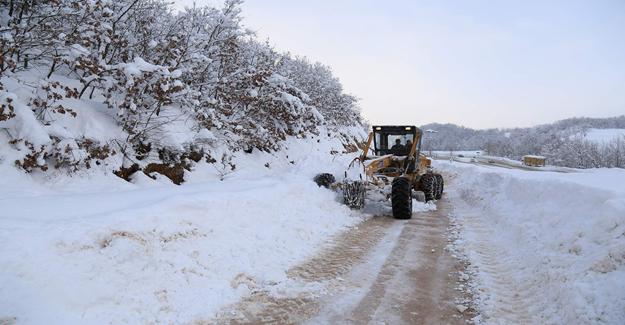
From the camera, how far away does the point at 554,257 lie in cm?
601

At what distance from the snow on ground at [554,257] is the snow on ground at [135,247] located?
3021mm

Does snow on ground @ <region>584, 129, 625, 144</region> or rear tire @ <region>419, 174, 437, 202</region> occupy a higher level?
snow on ground @ <region>584, 129, 625, 144</region>

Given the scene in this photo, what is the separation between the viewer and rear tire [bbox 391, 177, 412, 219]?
10.6 m

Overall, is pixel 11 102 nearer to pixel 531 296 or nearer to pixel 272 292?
pixel 272 292

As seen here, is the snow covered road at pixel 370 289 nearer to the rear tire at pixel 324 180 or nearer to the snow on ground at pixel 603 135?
the rear tire at pixel 324 180

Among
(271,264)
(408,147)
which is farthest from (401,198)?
(271,264)

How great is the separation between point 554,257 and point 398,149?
7.62 metres

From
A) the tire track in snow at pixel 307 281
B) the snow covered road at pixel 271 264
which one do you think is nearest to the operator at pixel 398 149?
the tire track in snow at pixel 307 281

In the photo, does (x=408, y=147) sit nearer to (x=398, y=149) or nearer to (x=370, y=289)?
(x=398, y=149)

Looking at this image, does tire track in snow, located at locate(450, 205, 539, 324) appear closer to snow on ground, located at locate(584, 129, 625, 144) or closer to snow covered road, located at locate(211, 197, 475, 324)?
snow covered road, located at locate(211, 197, 475, 324)

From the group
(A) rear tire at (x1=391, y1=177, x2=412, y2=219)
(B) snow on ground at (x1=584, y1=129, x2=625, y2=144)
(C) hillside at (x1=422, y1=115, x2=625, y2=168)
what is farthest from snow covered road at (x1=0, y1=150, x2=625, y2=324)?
(B) snow on ground at (x1=584, y1=129, x2=625, y2=144)

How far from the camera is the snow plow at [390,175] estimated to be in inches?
424

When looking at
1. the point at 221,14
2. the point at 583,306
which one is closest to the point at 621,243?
the point at 583,306

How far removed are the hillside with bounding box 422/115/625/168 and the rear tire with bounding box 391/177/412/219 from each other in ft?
48.7
